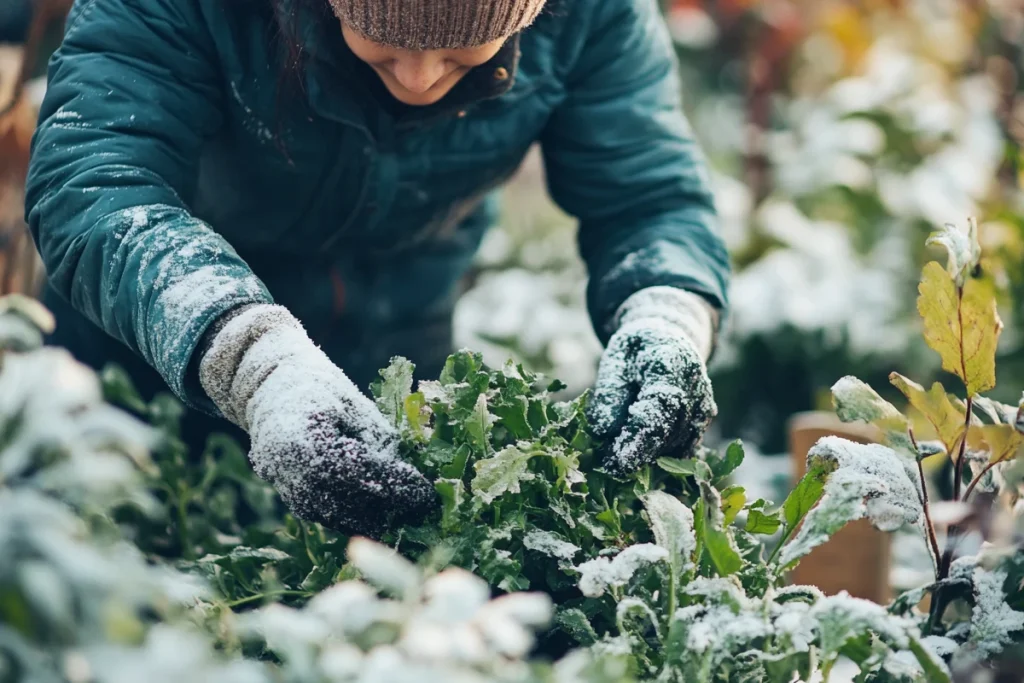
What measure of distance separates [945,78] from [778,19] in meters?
0.57

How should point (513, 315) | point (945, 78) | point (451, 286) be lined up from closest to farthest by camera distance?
1. point (451, 286)
2. point (513, 315)
3. point (945, 78)

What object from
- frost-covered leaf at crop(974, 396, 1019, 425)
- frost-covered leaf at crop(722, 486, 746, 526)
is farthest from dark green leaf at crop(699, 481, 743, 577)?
frost-covered leaf at crop(974, 396, 1019, 425)

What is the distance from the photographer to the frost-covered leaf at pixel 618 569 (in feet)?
3.06

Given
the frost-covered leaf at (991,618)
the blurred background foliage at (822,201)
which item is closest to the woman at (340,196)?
the frost-covered leaf at (991,618)

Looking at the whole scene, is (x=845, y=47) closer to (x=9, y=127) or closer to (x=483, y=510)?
(x=9, y=127)

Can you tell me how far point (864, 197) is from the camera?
2.97 metres

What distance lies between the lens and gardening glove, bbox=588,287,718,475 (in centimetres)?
116

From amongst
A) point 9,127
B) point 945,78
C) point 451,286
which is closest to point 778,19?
point 945,78

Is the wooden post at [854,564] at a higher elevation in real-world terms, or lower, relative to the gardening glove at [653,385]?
lower

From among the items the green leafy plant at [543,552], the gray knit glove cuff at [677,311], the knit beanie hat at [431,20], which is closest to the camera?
the green leafy plant at [543,552]

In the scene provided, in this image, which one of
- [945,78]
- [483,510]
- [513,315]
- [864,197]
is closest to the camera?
[483,510]

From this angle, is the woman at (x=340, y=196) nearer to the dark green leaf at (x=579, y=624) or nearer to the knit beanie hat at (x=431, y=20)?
the knit beanie hat at (x=431, y=20)

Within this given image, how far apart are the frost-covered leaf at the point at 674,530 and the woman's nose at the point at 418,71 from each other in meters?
0.51

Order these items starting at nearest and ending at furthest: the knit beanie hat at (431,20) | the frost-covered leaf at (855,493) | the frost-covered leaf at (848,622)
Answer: the frost-covered leaf at (848,622) < the frost-covered leaf at (855,493) < the knit beanie hat at (431,20)
